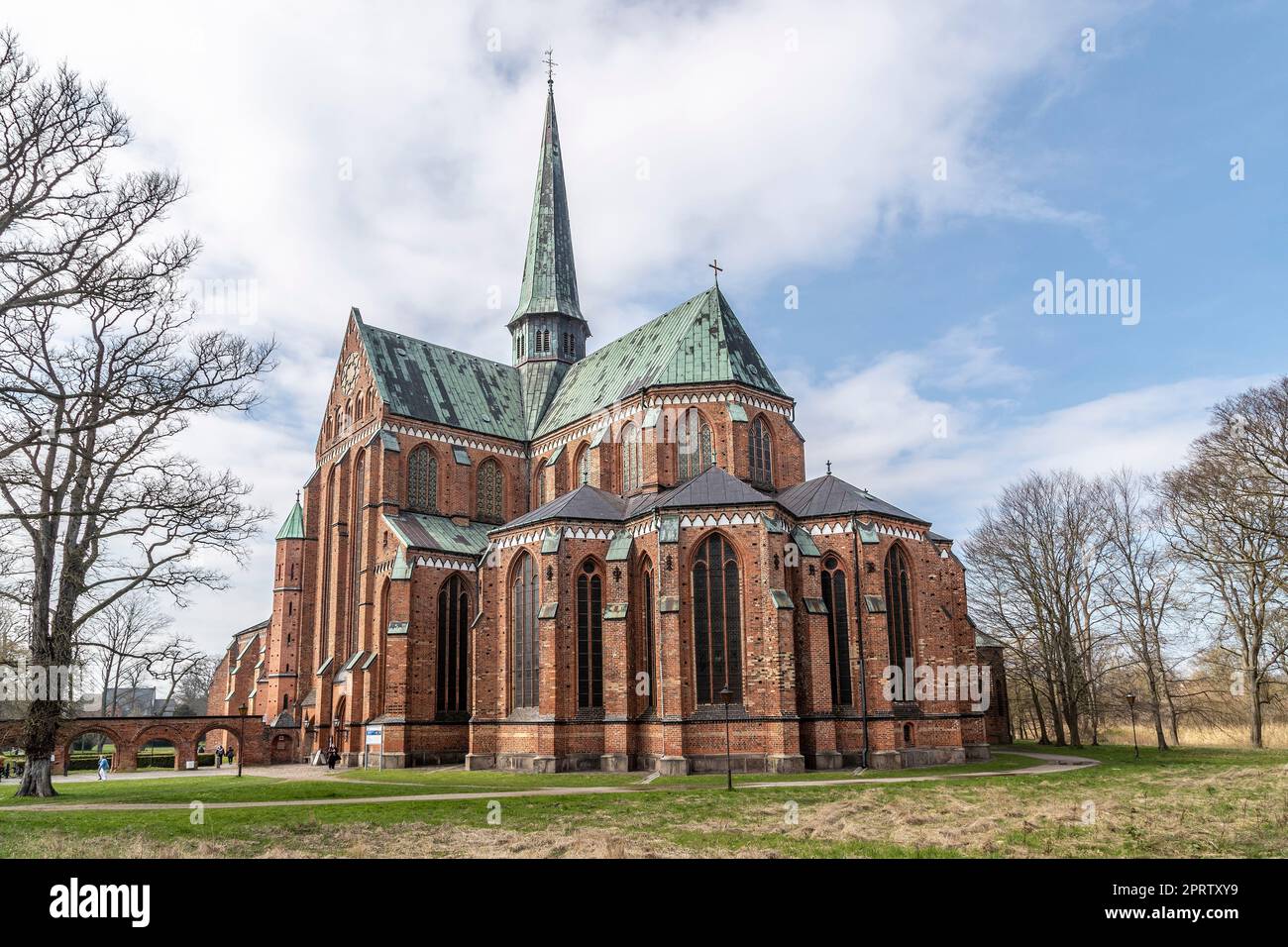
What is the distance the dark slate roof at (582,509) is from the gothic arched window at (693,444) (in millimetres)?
2985

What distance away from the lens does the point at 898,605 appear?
106 ft

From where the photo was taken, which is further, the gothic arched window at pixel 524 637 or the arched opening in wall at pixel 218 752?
the arched opening in wall at pixel 218 752

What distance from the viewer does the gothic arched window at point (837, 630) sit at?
30.8m

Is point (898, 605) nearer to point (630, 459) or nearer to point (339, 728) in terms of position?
point (630, 459)

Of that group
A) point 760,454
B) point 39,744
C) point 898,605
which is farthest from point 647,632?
point 39,744

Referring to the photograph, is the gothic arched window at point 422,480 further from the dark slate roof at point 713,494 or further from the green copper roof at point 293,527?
the dark slate roof at point 713,494

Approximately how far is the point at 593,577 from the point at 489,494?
13921 millimetres

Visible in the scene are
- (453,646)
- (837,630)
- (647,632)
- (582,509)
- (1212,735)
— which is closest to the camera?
(647,632)

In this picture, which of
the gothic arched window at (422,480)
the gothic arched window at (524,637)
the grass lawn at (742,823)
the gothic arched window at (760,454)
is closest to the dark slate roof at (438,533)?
the gothic arched window at (422,480)

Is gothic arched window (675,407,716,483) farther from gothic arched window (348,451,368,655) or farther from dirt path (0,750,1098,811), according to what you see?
gothic arched window (348,451,368,655)

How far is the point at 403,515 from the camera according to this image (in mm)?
40594

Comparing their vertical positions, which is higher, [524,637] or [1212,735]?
[524,637]

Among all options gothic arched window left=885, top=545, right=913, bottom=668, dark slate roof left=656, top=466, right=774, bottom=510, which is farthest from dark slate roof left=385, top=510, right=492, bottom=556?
gothic arched window left=885, top=545, right=913, bottom=668
